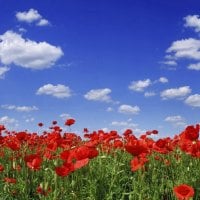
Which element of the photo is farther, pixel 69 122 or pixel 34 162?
pixel 69 122

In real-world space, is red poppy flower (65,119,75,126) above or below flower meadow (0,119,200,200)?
above

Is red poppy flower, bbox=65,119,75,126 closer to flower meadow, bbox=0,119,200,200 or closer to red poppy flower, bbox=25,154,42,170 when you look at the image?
flower meadow, bbox=0,119,200,200

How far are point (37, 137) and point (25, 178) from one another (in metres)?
5.41

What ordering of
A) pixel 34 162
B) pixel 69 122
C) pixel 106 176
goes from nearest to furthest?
pixel 34 162 < pixel 106 176 < pixel 69 122

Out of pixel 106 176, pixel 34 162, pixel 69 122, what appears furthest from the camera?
pixel 69 122

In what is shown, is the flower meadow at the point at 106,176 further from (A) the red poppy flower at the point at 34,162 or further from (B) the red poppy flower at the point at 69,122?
(B) the red poppy flower at the point at 69,122

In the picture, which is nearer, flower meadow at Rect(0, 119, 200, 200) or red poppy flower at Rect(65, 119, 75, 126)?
flower meadow at Rect(0, 119, 200, 200)

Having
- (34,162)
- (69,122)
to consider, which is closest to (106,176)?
(34,162)

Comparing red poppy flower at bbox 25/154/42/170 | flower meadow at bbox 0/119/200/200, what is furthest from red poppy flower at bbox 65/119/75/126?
red poppy flower at bbox 25/154/42/170

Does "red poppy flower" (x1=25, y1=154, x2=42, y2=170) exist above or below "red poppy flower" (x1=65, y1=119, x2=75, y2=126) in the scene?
below

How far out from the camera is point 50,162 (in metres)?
10.2

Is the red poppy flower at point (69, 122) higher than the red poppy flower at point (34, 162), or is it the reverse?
the red poppy flower at point (69, 122)

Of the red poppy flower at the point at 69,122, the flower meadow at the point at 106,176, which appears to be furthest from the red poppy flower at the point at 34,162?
the red poppy flower at the point at 69,122

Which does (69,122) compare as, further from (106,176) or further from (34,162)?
(34,162)
